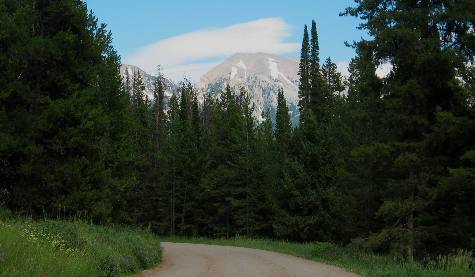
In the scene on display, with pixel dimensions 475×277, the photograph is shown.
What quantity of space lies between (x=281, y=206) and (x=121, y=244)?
25682mm

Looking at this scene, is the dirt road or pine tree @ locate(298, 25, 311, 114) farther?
pine tree @ locate(298, 25, 311, 114)

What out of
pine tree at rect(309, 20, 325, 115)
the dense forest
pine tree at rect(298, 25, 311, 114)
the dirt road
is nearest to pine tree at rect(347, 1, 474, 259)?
the dense forest

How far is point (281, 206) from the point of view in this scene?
1626 inches

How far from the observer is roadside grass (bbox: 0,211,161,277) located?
9.82 metres

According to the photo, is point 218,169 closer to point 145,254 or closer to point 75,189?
point 75,189

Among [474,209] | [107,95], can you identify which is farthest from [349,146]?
[107,95]

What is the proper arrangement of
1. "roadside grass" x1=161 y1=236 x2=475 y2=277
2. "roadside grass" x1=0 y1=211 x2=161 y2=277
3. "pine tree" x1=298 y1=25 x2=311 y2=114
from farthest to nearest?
"pine tree" x1=298 y1=25 x2=311 y2=114
"roadside grass" x1=161 y1=236 x2=475 y2=277
"roadside grass" x1=0 y1=211 x2=161 y2=277

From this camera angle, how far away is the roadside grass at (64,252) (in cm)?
982

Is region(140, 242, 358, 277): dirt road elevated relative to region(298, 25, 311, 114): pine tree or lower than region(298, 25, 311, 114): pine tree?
lower

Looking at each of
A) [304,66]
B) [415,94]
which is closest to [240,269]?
[415,94]

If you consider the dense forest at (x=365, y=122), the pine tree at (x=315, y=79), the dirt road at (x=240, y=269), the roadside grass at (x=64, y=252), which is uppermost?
the pine tree at (x=315, y=79)

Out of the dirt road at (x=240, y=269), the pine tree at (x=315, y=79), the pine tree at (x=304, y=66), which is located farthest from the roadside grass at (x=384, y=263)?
the pine tree at (x=304, y=66)

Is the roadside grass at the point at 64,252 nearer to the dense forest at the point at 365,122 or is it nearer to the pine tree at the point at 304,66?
the dense forest at the point at 365,122

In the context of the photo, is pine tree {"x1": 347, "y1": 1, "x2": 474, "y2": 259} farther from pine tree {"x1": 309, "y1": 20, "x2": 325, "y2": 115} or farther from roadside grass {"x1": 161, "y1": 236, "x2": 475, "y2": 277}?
pine tree {"x1": 309, "y1": 20, "x2": 325, "y2": 115}
